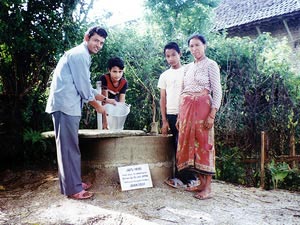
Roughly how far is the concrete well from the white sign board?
0.34 feet

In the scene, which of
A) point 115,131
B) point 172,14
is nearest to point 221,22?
point 172,14

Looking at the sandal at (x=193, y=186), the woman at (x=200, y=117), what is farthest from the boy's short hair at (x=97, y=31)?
the sandal at (x=193, y=186)

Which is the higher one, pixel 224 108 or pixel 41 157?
pixel 224 108

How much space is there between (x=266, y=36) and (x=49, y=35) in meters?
4.40

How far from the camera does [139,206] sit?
3580 mm

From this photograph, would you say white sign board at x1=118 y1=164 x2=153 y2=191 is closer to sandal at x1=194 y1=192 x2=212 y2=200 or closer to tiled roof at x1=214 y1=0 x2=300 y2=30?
sandal at x1=194 y1=192 x2=212 y2=200

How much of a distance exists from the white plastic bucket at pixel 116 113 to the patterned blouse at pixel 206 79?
0.78 meters

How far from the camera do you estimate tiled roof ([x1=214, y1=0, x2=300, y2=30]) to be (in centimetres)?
1087

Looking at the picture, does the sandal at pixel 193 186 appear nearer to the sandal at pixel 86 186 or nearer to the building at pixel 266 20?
the sandal at pixel 86 186

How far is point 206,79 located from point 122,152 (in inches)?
55.9

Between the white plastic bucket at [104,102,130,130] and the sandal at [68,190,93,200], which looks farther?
the white plastic bucket at [104,102,130,130]

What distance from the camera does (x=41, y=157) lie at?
5.67 metres

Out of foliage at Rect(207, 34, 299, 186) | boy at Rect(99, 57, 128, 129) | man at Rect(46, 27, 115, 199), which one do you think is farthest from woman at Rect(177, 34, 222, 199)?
foliage at Rect(207, 34, 299, 186)

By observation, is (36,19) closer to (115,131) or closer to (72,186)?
(115,131)
